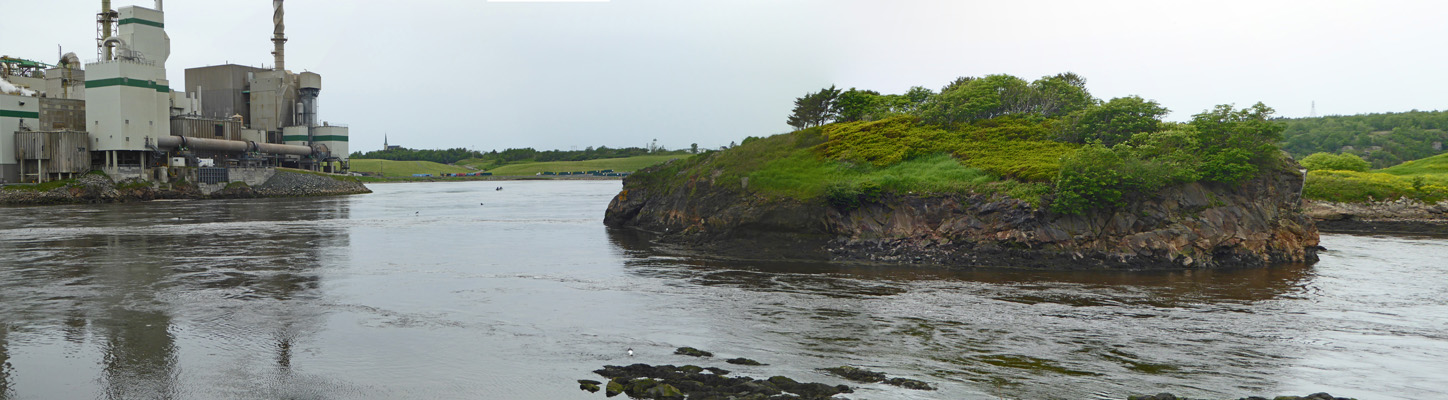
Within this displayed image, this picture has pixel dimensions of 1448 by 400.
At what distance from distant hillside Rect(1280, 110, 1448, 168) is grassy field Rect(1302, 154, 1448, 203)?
72.5 meters

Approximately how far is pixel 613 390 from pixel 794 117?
2487 inches

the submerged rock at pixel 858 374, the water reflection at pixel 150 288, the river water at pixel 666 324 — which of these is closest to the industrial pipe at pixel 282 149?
the water reflection at pixel 150 288

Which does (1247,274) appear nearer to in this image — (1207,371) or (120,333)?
(1207,371)

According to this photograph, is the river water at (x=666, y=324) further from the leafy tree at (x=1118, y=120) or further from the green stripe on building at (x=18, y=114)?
the green stripe on building at (x=18, y=114)

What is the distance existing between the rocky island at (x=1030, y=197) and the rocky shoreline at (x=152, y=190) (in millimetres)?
78243

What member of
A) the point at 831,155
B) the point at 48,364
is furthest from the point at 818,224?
the point at 48,364

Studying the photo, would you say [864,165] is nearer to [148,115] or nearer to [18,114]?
[148,115]

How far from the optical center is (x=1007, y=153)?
45094mm

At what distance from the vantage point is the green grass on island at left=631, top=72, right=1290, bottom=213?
3844 centimetres

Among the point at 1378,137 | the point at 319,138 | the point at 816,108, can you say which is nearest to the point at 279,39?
the point at 319,138

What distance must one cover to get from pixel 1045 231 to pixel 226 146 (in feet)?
376

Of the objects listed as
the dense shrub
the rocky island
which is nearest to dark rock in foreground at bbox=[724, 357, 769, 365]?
the rocky island

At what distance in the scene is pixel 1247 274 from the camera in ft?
115

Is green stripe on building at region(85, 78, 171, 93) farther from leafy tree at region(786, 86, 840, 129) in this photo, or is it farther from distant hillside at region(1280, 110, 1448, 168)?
distant hillside at region(1280, 110, 1448, 168)
